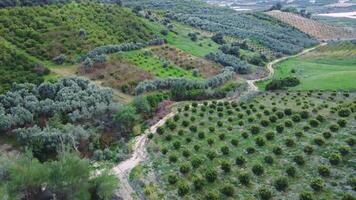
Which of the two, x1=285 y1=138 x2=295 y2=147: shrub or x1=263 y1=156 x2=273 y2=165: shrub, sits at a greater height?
x1=285 y1=138 x2=295 y2=147: shrub

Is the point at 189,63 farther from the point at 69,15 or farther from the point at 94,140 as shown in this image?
the point at 94,140

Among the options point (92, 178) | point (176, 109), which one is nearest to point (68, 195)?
point (92, 178)

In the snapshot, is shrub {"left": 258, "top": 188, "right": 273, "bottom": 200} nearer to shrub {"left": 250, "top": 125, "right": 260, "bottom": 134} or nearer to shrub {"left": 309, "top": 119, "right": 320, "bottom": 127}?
shrub {"left": 250, "top": 125, "right": 260, "bottom": 134}

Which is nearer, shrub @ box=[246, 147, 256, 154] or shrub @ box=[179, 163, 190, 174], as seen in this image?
shrub @ box=[179, 163, 190, 174]

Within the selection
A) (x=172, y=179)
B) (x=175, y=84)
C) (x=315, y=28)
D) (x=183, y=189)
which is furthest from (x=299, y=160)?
(x=315, y=28)

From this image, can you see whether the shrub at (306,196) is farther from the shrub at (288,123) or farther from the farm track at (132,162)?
the farm track at (132,162)

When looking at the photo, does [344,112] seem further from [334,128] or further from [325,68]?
[325,68]

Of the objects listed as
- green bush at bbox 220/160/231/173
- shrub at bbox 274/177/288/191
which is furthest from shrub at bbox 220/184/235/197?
shrub at bbox 274/177/288/191
